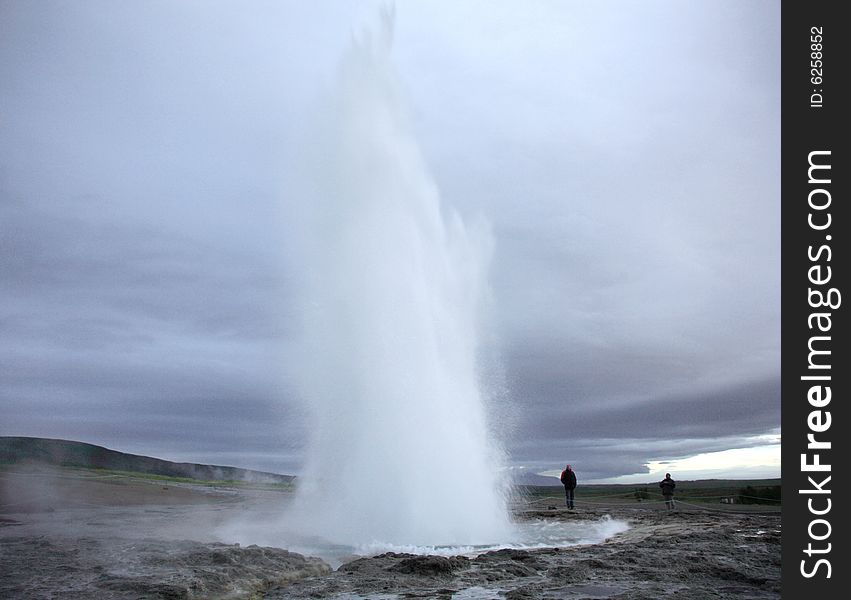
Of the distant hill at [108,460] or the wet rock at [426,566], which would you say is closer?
the wet rock at [426,566]

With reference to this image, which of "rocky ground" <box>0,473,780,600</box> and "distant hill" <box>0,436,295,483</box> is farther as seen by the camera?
"distant hill" <box>0,436,295,483</box>

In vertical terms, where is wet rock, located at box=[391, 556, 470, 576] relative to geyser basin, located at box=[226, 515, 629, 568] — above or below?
above

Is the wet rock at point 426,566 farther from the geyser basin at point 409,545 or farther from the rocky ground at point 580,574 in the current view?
the geyser basin at point 409,545

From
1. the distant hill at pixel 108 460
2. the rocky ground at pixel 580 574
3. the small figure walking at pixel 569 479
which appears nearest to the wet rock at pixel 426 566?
the rocky ground at pixel 580 574

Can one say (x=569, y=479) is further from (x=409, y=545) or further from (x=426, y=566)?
(x=426, y=566)

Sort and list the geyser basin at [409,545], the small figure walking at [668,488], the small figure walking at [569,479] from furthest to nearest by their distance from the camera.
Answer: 1. the small figure walking at [569,479]
2. the small figure walking at [668,488]
3. the geyser basin at [409,545]

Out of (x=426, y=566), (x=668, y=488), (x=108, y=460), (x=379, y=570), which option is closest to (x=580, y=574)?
(x=426, y=566)

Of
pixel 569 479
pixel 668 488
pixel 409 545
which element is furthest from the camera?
pixel 569 479

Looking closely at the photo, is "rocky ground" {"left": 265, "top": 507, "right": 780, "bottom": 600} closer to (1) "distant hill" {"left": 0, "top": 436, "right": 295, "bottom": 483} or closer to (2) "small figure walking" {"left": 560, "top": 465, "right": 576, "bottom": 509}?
(2) "small figure walking" {"left": 560, "top": 465, "right": 576, "bottom": 509}

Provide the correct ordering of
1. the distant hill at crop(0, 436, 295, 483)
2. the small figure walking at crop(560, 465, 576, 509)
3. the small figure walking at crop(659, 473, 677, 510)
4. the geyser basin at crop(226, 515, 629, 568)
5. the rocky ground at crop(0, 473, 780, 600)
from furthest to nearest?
the distant hill at crop(0, 436, 295, 483) < the small figure walking at crop(560, 465, 576, 509) < the small figure walking at crop(659, 473, 677, 510) < the geyser basin at crop(226, 515, 629, 568) < the rocky ground at crop(0, 473, 780, 600)

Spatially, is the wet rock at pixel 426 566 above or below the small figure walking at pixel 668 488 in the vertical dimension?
below

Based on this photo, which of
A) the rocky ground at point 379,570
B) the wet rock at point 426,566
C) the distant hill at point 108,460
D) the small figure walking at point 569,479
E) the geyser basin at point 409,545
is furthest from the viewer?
the distant hill at point 108,460

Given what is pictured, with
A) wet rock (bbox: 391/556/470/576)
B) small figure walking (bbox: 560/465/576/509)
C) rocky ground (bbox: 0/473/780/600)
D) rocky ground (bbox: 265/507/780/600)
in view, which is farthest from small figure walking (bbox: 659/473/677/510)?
wet rock (bbox: 391/556/470/576)

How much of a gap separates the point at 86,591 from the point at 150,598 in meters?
1.04
